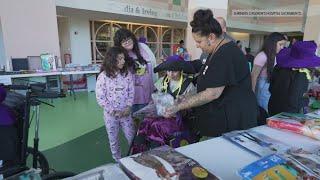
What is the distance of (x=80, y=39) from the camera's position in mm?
8664

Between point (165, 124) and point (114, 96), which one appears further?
point (114, 96)

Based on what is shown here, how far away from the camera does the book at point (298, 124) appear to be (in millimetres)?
1086

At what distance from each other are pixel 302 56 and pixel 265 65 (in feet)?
1.67

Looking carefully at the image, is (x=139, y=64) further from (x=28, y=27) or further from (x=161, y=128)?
(x=28, y=27)

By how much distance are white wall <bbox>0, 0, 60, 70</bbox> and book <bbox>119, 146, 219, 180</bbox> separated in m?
6.01

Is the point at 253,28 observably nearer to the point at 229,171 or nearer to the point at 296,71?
the point at 296,71

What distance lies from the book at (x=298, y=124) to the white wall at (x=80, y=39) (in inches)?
324

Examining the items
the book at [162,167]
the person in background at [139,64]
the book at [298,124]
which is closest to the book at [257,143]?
the book at [298,124]

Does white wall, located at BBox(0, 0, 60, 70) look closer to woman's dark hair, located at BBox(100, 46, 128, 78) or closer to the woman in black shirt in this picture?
woman's dark hair, located at BBox(100, 46, 128, 78)

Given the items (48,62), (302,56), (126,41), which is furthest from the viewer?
(48,62)

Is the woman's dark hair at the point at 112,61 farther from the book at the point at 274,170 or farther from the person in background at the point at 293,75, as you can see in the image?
the book at the point at 274,170

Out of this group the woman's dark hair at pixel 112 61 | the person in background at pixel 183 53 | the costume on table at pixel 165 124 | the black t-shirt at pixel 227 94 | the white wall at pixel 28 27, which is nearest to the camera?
the black t-shirt at pixel 227 94

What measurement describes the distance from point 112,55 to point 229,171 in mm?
1556

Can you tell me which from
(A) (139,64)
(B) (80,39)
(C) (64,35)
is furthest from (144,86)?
(C) (64,35)
